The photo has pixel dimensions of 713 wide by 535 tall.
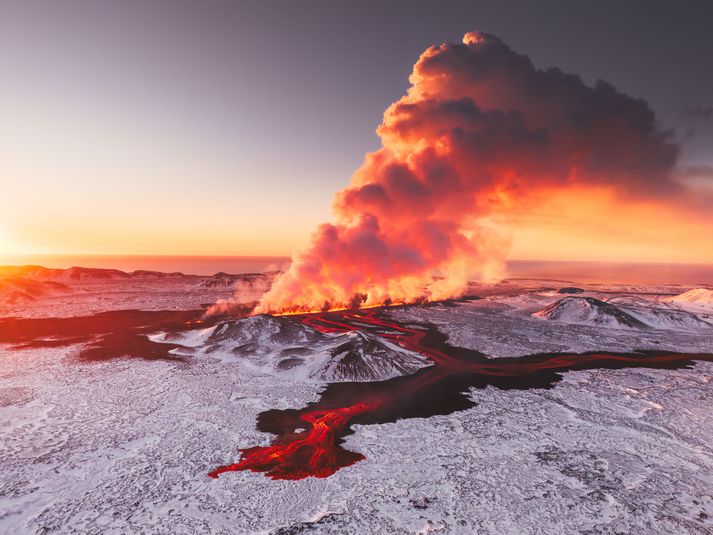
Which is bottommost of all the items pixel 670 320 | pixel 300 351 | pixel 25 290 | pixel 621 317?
pixel 25 290

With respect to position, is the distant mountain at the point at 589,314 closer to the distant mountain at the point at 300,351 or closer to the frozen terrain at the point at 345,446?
the frozen terrain at the point at 345,446

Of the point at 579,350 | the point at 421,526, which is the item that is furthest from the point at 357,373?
the point at 579,350

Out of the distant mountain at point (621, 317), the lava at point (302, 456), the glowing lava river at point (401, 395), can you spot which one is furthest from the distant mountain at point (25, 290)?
the distant mountain at point (621, 317)

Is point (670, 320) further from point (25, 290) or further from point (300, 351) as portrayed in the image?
point (25, 290)

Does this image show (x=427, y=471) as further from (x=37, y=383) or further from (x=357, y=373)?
(x=37, y=383)

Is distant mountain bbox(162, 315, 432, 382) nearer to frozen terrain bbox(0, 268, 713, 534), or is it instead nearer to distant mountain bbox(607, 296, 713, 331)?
frozen terrain bbox(0, 268, 713, 534)

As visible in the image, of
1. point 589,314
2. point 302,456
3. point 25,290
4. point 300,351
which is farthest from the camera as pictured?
point 25,290

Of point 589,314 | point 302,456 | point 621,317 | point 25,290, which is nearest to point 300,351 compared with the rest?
point 302,456
